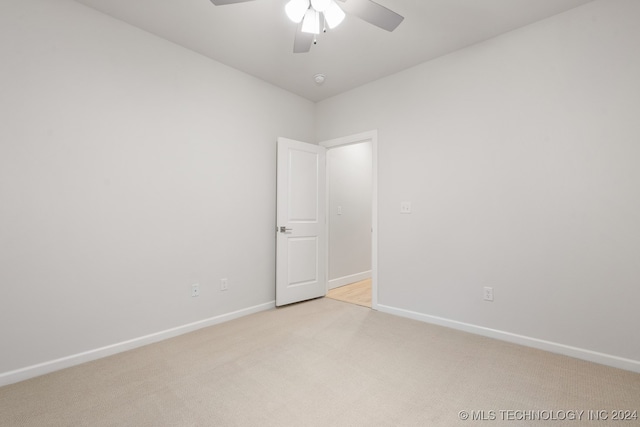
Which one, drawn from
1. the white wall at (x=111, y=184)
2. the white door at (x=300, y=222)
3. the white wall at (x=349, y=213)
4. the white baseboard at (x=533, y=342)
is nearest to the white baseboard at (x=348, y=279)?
the white wall at (x=349, y=213)

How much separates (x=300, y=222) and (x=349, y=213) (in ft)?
3.88

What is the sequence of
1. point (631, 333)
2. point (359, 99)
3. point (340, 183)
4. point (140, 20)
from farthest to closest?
point (340, 183) → point (359, 99) → point (140, 20) → point (631, 333)

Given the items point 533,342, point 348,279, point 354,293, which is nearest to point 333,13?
point 533,342

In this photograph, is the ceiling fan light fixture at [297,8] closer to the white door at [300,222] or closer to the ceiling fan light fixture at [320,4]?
the ceiling fan light fixture at [320,4]

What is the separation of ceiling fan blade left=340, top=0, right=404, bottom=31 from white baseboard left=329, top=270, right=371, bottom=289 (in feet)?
10.8

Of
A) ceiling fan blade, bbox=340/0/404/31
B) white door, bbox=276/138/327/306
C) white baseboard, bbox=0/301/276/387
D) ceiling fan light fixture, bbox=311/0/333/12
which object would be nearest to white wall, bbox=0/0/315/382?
white baseboard, bbox=0/301/276/387

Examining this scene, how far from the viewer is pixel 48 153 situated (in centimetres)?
209

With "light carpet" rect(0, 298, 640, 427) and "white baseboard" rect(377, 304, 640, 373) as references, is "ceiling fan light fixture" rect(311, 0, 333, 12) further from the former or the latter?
"white baseboard" rect(377, 304, 640, 373)

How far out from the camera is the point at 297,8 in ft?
6.15

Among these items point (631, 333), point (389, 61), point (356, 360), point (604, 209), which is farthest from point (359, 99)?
point (631, 333)

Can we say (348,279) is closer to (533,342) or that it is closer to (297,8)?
(533,342)

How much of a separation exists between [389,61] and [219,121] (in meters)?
1.86

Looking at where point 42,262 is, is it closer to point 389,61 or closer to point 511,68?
point 389,61

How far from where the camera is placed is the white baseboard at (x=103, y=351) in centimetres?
195
